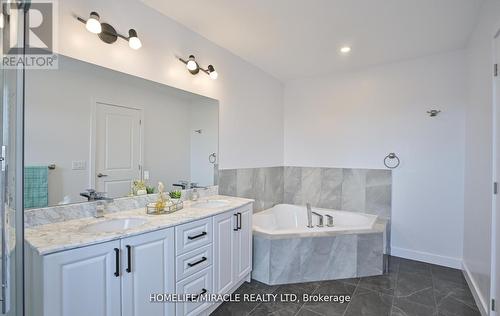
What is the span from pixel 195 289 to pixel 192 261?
0.72 feet

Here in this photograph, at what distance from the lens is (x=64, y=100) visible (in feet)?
5.38

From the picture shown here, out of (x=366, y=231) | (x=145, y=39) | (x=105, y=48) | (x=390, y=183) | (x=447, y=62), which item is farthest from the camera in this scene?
(x=390, y=183)

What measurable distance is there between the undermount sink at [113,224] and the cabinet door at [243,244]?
87 centimetres

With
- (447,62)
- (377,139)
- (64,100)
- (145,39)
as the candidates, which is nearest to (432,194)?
(377,139)

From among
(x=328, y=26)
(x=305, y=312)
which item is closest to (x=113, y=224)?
(x=305, y=312)

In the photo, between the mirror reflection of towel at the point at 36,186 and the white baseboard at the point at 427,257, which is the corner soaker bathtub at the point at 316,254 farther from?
the mirror reflection of towel at the point at 36,186

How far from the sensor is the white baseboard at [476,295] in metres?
1.94

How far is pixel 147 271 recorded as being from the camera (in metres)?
1.47

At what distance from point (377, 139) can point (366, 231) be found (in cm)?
138

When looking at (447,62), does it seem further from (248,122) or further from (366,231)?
(248,122)

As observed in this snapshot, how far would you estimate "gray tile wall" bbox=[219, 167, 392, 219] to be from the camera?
3.19 metres

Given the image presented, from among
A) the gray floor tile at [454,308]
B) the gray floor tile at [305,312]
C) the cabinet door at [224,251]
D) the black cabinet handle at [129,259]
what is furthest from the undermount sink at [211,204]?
the gray floor tile at [454,308]

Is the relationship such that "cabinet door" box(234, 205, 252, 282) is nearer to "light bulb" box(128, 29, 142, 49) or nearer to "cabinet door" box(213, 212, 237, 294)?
"cabinet door" box(213, 212, 237, 294)

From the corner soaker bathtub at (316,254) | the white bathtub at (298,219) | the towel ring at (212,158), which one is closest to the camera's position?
the corner soaker bathtub at (316,254)
